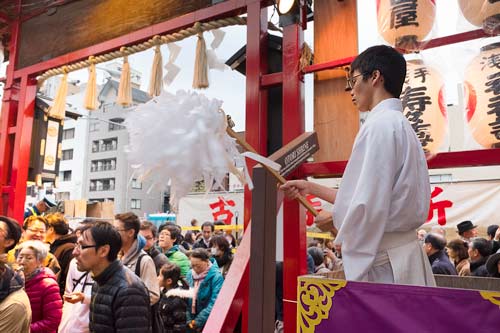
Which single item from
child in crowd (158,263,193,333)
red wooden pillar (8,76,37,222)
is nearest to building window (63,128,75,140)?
red wooden pillar (8,76,37,222)

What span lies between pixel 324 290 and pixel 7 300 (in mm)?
2127

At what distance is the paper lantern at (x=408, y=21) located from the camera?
2.97m

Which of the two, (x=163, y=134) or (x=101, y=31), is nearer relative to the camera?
(x=163, y=134)

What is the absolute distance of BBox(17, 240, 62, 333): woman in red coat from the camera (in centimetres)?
321

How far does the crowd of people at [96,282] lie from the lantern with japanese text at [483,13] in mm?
2812

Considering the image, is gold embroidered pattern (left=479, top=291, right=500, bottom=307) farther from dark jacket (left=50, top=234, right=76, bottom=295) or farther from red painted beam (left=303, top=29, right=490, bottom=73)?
dark jacket (left=50, top=234, right=76, bottom=295)

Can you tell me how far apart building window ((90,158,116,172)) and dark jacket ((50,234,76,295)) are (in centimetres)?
3716

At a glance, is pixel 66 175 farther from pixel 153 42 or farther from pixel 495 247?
pixel 495 247

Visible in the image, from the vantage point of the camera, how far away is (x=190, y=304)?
447 cm

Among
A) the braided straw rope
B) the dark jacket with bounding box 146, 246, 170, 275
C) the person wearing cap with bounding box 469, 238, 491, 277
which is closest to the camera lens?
the braided straw rope

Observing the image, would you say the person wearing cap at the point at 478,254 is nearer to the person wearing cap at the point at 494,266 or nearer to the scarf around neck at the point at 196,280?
the person wearing cap at the point at 494,266

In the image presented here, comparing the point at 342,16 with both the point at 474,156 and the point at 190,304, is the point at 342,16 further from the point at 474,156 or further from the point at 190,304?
the point at 190,304

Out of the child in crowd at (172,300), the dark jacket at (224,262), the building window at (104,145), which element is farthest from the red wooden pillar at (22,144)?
the building window at (104,145)

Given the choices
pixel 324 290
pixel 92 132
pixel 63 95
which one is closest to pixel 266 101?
pixel 324 290
